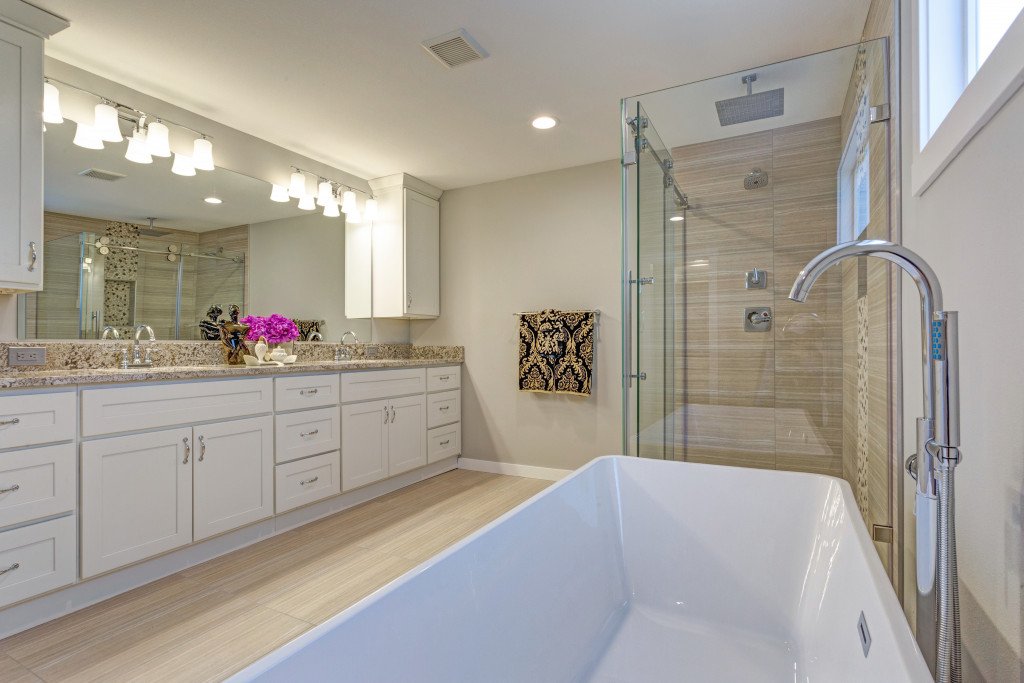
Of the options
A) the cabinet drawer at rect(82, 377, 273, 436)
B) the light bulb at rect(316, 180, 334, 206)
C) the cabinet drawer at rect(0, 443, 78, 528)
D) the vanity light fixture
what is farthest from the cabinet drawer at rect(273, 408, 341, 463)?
the vanity light fixture

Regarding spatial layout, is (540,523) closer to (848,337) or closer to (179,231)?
(848,337)

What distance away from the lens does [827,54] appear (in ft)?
6.39

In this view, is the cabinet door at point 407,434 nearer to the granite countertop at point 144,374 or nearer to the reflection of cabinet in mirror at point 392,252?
the granite countertop at point 144,374

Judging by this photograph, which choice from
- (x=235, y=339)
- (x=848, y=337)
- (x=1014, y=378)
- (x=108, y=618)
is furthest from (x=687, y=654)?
(x=235, y=339)

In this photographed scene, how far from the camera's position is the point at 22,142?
6.71ft

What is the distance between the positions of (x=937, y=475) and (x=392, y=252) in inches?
147

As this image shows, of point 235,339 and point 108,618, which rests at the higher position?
point 235,339

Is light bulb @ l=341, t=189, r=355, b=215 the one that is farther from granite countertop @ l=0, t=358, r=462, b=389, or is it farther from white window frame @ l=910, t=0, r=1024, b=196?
white window frame @ l=910, t=0, r=1024, b=196

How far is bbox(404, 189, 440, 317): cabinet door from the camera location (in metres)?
4.09

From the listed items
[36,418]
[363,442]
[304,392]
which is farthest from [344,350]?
[36,418]

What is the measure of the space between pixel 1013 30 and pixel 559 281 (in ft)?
10.6

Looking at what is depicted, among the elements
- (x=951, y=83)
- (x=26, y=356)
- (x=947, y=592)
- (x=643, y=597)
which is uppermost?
(x=951, y=83)

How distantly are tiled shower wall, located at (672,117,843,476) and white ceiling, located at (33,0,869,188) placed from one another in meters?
0.50

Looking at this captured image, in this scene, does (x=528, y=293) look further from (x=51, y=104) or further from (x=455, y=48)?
(x=51, y=104)
